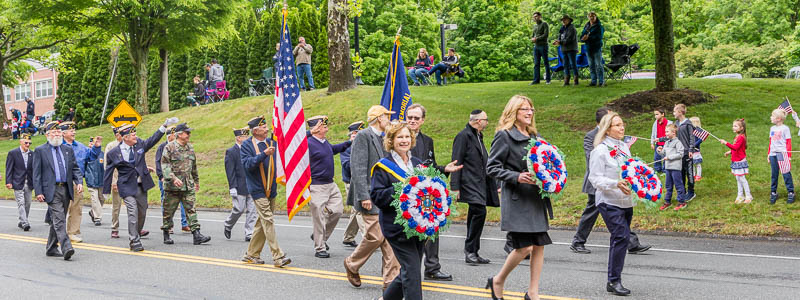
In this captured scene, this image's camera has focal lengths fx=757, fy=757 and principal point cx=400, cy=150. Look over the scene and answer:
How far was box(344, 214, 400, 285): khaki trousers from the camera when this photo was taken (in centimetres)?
736

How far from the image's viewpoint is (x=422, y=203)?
6.10 m

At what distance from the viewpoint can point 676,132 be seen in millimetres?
13555

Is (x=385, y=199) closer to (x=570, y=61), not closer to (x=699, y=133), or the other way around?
(x=699, y=133)

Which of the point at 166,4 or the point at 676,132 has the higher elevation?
the point at 166,4

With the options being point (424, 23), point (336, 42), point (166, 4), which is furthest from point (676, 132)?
point (424, 23)

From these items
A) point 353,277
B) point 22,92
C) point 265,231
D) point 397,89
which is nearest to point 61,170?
point 265,231

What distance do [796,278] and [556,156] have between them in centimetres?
344

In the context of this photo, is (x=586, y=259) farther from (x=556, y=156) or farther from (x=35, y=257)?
(x=35, y=257)

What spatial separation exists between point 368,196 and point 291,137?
2618 millimetres

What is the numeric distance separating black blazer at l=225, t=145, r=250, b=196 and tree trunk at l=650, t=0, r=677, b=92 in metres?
12.8

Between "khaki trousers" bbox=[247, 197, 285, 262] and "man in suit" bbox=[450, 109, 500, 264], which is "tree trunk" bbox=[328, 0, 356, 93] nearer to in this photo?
"khaki trousers" bbox=[247, 197, 285, 262]

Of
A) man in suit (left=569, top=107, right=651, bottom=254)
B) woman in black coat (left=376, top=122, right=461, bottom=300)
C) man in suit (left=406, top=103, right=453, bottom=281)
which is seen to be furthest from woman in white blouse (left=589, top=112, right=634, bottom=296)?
man in suit (left=569, top=107, right=651, bottom=254)

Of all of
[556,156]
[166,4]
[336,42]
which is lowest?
[556,156]

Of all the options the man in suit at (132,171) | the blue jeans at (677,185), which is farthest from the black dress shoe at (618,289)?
the man in suit at (132,171)
